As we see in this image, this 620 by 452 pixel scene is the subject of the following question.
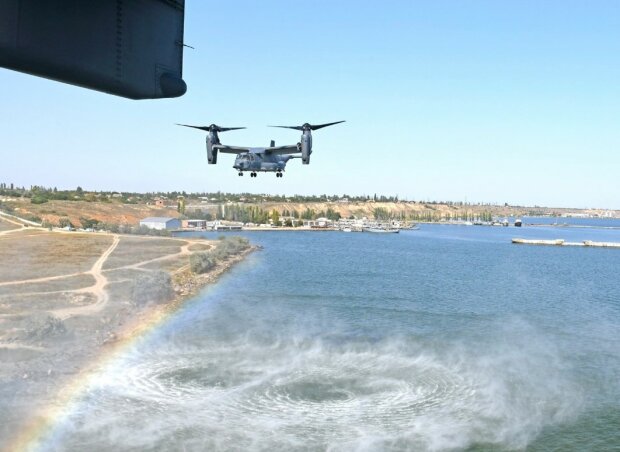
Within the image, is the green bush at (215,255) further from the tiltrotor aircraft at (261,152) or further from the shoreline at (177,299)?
the tiltrotor aircraft at (261,152)

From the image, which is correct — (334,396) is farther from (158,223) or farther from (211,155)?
(158,223)

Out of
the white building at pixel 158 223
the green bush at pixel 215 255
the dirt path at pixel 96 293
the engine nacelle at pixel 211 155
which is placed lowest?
the dirt path at pixel 96 293

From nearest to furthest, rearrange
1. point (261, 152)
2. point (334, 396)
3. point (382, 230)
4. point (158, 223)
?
1. point (261, 152)
2. point (334, 396)
3. point (158, 223)
4. point (382, 230)

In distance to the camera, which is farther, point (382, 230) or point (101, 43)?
point (382, 230)

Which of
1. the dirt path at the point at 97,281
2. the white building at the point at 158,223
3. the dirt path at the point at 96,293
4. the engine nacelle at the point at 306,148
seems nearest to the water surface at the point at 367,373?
the dirt path at the point at 96,293

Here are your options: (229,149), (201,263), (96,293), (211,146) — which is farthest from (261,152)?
(201,263)

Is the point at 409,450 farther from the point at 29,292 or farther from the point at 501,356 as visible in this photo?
the point at 29,292

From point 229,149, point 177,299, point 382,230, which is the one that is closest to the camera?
point 229,149

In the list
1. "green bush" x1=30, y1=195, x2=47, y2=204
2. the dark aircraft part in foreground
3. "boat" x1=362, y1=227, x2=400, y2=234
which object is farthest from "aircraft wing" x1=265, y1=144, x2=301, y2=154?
"boat" x1=362, y1=227, x2=400, y2=234
